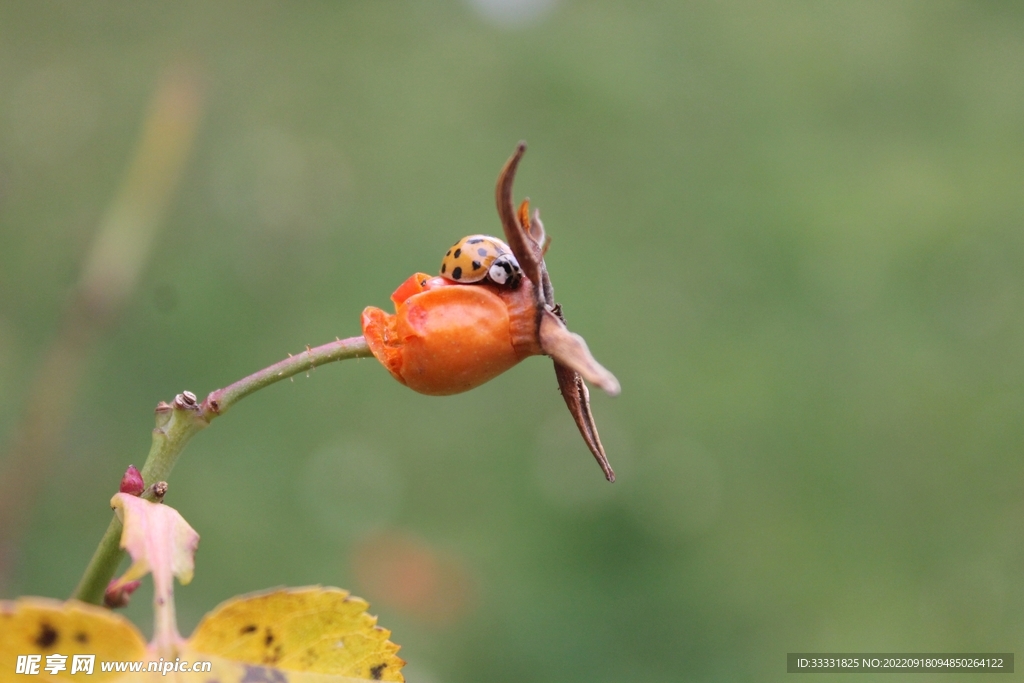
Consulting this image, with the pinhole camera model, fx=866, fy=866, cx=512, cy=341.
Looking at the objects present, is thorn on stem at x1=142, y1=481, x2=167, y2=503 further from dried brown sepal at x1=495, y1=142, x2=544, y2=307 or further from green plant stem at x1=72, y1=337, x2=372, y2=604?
dried brown sepal at x1=495, y1=142, x2=544, y2=307

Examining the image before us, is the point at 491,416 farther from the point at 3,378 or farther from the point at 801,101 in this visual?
the point at 801,101

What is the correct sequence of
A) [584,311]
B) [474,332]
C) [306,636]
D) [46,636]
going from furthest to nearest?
1. [584,311]
2. [474,332]
3. [306,636]
4. [46,636]

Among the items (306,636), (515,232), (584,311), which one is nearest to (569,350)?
(515,232)

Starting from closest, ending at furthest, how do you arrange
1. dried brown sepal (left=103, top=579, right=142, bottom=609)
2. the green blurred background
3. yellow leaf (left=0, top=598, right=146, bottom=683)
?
1. yellow leaf (left=0, top=598, right=146, bottom=683)
2. dried brown sepal (left=103, top=579, right=142, bottom=609)
3. the green blurred background

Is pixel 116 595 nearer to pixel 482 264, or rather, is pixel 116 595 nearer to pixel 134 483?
pixel 134 483

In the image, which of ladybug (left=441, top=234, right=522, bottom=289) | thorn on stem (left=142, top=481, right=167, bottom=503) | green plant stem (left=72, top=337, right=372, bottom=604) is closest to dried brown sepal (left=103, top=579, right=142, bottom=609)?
green plant stem (left=72, top=337, right=372, bottom=604)
